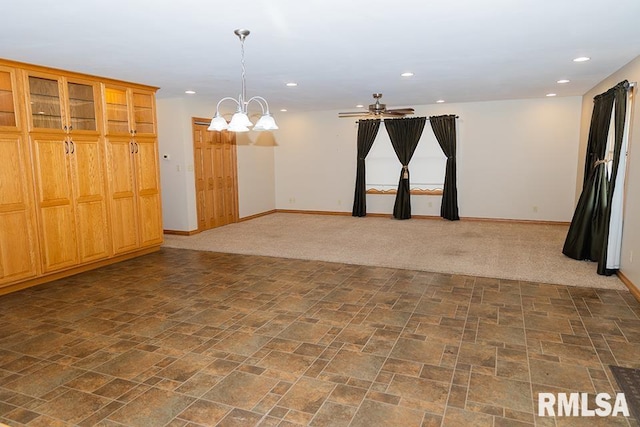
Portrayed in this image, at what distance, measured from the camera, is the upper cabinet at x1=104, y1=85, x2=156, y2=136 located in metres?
5.48

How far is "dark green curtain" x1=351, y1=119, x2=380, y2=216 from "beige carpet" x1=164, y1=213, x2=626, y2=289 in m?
0.45

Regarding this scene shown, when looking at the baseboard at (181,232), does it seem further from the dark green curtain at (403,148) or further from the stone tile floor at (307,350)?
the dark green curtain at (403,148)

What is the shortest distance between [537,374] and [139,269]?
180 inches

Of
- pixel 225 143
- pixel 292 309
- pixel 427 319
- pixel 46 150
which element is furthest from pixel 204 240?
pixel 427 319

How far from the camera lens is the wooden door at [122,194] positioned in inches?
218

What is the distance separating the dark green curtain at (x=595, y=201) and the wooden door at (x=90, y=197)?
611 centimetres

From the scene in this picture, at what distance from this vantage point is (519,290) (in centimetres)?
441

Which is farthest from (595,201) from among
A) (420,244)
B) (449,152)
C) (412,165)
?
(412,165)

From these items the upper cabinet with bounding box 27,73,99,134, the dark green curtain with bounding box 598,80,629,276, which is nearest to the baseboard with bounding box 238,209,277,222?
the upper cabinet with bounding box 27,73,99,134

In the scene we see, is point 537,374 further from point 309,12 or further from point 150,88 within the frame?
point 150,88

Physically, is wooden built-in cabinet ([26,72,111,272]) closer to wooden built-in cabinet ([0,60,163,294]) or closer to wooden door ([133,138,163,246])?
wooden built-in cabinet ([0,60,163,294])

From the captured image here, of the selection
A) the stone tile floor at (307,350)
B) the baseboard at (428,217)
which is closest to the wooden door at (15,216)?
the stone tile floor at (307,350)

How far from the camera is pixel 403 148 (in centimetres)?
913

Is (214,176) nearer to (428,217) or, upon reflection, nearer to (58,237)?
(58,237)
